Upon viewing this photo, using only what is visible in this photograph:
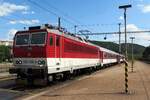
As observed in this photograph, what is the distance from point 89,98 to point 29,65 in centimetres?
539

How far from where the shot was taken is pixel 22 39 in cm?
1986

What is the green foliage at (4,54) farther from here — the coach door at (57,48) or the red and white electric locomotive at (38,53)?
the red and white electric locomotive at (38,53)

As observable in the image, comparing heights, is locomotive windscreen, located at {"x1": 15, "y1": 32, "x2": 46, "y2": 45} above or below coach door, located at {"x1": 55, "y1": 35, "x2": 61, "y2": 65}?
above

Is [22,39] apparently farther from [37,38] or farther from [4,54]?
[4,54]

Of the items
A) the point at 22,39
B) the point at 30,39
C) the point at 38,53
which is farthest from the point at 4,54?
the point at 38,53

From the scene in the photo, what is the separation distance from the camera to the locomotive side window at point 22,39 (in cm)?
1966

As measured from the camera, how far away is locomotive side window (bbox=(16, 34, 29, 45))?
19656 millimetres

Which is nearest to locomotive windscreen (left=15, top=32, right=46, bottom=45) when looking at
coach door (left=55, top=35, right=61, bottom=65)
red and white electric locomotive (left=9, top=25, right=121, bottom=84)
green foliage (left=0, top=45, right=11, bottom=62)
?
red and white electric locomotive (left=9, top=25, right=121, bottom=84)

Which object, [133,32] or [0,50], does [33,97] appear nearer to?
[133,32]

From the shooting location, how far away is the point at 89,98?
14.9 m

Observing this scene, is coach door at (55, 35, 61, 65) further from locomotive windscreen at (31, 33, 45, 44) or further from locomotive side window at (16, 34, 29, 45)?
locomotive side window at (16, 34, 29, 45)

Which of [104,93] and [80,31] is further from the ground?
[80,31]

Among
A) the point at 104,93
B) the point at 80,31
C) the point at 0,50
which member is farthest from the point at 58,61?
the point at 0,50

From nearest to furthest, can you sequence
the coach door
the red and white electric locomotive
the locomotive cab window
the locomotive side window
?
1. the red and white electric locomotive
2. the locomotive cab window
3. the locomotive side window
4. the coach door
